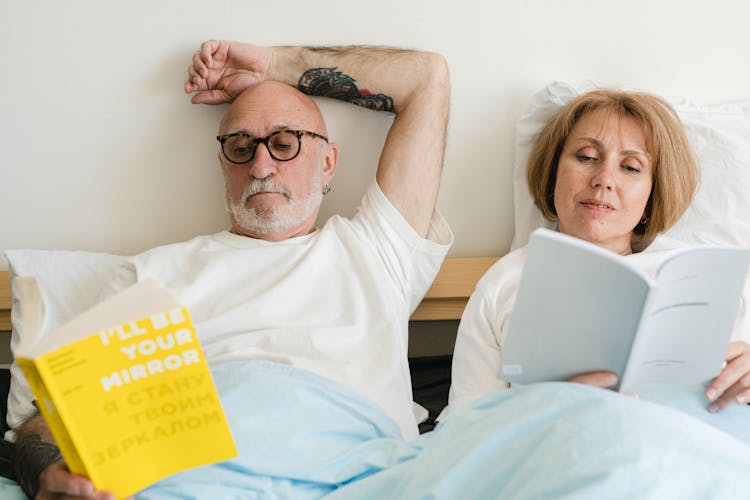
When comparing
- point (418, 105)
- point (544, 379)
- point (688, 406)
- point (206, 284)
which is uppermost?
point (418, 105)

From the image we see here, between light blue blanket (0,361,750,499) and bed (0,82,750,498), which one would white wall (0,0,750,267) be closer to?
bed (0,82,750,498)

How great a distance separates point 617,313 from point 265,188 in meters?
0.86

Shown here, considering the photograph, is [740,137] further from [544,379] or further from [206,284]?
[206,284]

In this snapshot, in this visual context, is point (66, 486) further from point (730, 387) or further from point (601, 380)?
point (730, 387)

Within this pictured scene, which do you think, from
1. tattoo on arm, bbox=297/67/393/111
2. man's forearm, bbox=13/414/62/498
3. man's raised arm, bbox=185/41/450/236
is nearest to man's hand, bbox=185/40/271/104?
man's raised arm, bbox=185/41/450/236

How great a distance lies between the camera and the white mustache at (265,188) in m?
1.54

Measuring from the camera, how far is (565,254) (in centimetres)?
93

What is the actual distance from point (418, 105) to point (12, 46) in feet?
3.14

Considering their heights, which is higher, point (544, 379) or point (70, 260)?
point (70, 260)

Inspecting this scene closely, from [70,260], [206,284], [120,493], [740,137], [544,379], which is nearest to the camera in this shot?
[120,493]

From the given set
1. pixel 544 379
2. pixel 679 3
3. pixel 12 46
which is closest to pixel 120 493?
pixel 544 379

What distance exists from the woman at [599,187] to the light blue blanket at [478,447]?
269 mm

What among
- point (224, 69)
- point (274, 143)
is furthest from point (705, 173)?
point (224, 69)

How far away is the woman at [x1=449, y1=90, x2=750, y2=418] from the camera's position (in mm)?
1424
